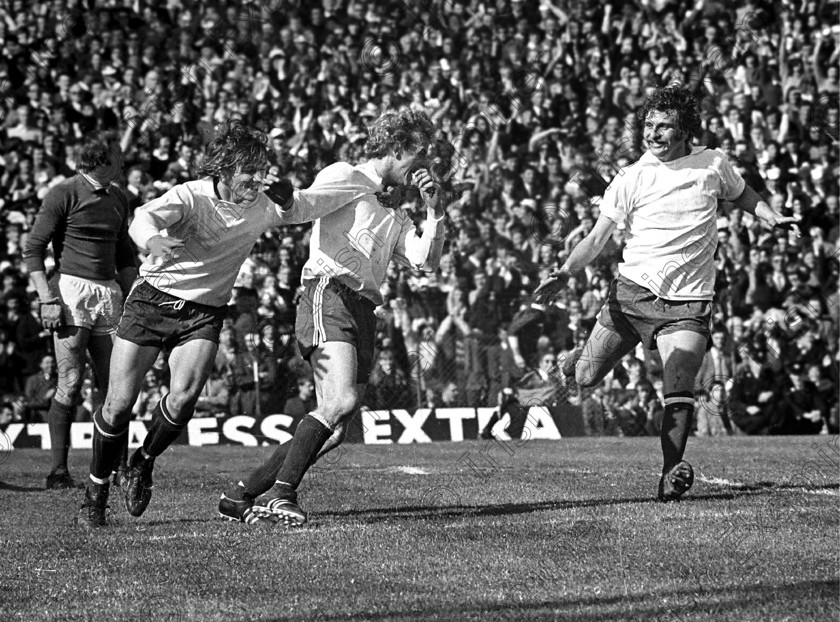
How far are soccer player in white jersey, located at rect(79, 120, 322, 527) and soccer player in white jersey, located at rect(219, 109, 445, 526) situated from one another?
0.34 meters

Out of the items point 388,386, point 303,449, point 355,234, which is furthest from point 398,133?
point 388,386

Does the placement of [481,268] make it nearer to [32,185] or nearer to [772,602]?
[32,185]

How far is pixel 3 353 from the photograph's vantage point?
40.8 ft

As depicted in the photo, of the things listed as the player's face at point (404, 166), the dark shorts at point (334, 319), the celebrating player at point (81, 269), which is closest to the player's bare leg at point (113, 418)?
the dark shorts at point (334, 319)

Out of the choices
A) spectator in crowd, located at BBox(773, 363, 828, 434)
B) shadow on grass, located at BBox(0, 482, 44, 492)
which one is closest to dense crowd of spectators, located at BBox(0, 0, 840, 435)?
spectator in crowd, located at BBox(773, 363, 828, 434)

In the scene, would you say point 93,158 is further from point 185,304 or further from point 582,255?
point 582,255

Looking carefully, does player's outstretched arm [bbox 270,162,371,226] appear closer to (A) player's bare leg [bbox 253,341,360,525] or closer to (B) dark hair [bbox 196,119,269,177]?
(B) dark hair [bbox 196,119,269,177]

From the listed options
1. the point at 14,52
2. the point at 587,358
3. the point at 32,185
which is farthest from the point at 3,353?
the point at 587,358

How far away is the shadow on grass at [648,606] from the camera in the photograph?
3836 millimetres

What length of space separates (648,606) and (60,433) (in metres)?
5.07

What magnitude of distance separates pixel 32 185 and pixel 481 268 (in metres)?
5.52

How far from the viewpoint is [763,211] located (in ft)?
22.6

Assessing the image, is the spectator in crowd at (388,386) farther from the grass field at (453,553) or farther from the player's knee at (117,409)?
the player's knee at (117,409)

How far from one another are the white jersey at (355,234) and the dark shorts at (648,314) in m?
1.38
